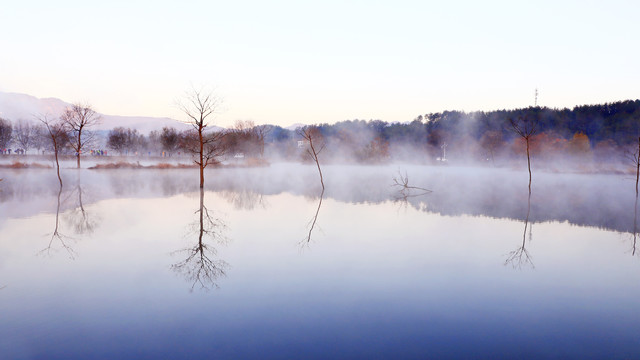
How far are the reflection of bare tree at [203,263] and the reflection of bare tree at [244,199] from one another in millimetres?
6868

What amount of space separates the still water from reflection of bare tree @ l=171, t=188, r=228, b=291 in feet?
0.23

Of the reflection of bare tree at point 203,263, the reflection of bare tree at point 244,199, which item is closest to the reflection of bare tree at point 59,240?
the reflection of bare tree at point 203,263

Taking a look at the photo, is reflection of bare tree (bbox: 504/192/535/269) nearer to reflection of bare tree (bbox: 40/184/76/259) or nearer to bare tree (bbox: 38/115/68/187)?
reflection of bare tree (bbox: 40/184/76/259)

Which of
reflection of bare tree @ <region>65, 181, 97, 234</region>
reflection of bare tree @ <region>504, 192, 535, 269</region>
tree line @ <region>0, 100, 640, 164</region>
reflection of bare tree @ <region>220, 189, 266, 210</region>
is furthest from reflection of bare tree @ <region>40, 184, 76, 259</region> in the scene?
tree line @ <region>0, 100, 640, 164</region>

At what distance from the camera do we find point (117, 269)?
9742 millimetres

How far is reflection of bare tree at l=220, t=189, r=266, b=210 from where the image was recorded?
72.5 ft

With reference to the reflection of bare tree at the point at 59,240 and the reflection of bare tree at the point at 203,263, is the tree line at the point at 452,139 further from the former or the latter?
the reflection of bare tree at the point at 203,263

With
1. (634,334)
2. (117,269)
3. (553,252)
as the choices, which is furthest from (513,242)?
(117,269)

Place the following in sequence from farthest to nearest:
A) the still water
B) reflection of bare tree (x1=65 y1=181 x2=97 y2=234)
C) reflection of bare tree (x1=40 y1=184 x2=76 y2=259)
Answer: reflection of bare tree (x1=65 y1=181 x2=97 y2=234) → reflection of bare tree (x1=40 y1=184 x2=76 y2=259) → the still water

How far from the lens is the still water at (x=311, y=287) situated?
6059 mm

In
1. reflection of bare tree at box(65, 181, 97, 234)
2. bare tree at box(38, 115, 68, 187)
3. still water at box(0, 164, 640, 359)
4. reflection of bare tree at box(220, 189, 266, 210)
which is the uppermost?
bare tree at box(38, 115, 68, 187)

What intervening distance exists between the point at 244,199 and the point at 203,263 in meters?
14.9

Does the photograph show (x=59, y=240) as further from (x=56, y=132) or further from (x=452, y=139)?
(x=452, y=139)

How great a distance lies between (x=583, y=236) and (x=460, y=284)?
994cm
